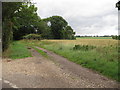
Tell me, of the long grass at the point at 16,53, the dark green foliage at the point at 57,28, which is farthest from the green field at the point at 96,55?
the dark green foliage at the point at 57,28

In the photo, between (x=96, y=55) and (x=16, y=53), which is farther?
(x=16, y=53)

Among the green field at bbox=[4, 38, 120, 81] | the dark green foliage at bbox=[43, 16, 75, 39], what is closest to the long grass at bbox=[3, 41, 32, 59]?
the green field at bbox=[4, 38, 120, 81]

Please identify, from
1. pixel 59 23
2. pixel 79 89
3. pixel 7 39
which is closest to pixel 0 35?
pixel 7 39

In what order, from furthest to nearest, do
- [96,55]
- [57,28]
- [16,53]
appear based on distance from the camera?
[57,28] → [16,53] → [96,55]

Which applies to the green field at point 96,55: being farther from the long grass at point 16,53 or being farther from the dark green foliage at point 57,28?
the dark green foliage at point 57,28

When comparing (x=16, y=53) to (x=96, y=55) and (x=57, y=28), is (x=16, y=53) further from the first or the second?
(x=57, y=28)

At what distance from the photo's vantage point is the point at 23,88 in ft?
12.8

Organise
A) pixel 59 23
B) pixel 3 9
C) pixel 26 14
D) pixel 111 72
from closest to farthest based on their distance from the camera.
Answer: pixel 111 72 → pixel 3 9 → pixel 26 14 → pixel 59 23

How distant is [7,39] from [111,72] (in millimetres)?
11596

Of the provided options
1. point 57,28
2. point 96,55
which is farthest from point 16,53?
point 57,28

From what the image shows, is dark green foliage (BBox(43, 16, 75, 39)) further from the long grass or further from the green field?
the green field

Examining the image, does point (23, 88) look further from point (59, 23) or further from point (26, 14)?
point (59, 23)

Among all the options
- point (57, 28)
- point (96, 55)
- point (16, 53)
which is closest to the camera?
point (96, 55)

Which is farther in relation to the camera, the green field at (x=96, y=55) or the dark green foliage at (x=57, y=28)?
the dark green foliage at (x=57, y=28)
